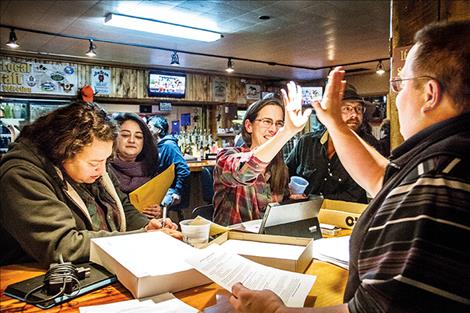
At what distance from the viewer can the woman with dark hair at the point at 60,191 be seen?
1.33 m

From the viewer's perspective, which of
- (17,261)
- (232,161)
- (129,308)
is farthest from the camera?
(232,161)

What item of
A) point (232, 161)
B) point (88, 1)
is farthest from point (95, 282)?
point (88, 1)

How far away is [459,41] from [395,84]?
252 millimetres

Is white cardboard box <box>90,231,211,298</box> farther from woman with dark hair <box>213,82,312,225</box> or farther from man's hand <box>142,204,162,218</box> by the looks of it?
man's hand <box>142,204,162,218</box>

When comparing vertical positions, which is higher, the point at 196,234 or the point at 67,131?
the point at 67,131

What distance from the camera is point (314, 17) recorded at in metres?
4.62

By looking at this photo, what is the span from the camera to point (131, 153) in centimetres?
329

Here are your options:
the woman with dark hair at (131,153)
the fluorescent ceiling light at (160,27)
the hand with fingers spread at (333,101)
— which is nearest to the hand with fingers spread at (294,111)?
the hand with fingers spread at (333,101)

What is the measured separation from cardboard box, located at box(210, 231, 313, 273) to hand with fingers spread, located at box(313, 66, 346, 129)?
48 cm

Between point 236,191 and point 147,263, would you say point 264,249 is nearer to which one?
point 147,263

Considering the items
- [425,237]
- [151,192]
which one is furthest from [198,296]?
[151,192]

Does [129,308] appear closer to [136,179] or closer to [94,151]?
[94,151]

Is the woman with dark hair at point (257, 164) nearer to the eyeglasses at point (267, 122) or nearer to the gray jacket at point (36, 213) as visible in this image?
the eyeglasses at point (267, 122)

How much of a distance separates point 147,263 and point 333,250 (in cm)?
70
